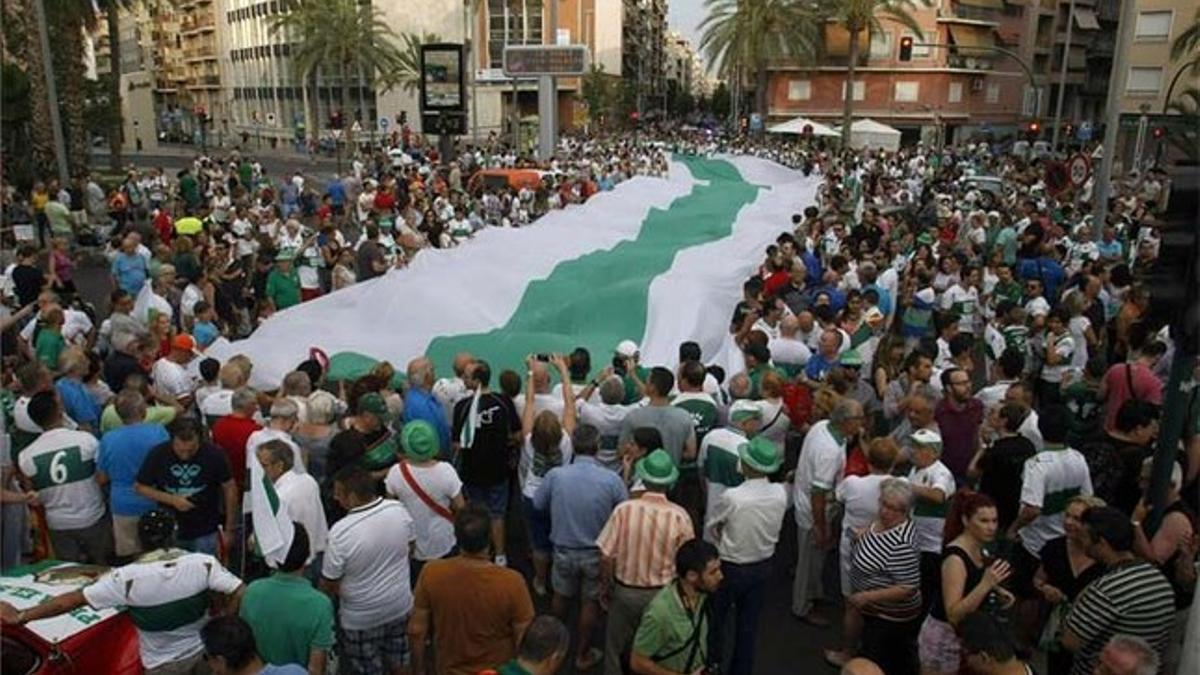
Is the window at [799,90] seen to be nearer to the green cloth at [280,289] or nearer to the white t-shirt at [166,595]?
the green cloth at [280,289]

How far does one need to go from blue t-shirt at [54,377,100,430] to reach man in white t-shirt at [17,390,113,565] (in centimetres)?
73

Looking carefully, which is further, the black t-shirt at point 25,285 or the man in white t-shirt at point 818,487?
the black t-shirt at point 25,285

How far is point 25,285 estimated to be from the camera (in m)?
10.4

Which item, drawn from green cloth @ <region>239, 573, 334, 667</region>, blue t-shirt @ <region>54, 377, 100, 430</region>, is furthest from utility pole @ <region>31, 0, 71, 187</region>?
green cloth @ <region>239, 573, 334, 667</region>

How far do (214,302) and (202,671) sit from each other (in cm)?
646

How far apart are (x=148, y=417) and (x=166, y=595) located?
88.3 inches

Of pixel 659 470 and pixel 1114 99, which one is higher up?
pixel 1114 99

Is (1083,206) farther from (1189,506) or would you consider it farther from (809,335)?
(1189,506)

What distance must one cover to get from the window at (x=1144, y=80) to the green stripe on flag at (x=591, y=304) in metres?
41.5

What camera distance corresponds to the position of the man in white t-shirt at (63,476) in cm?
567

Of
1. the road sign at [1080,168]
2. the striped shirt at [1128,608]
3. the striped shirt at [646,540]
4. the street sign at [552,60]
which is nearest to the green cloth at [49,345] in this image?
the striped shirt at [646,540]

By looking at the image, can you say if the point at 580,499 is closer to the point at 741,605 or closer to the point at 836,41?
the point at 741,605

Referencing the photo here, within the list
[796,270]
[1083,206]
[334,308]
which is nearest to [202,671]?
[334,308]

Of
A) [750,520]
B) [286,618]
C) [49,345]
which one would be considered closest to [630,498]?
[750,520]
